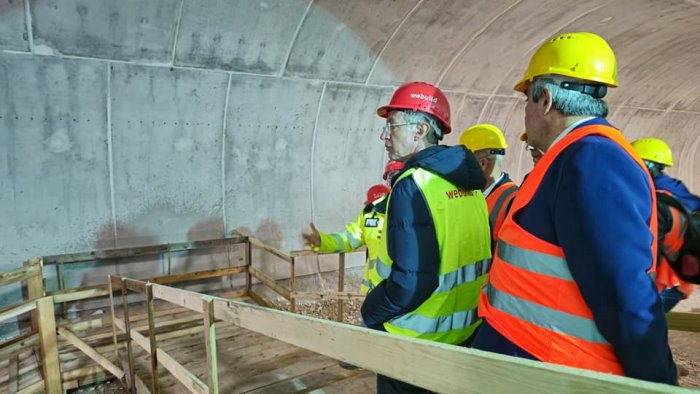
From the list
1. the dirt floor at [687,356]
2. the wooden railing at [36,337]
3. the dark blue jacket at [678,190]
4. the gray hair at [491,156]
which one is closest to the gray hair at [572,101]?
the dark blue jacket at [678,190]

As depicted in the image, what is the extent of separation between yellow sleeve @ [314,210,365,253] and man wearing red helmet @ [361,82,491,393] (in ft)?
4.89

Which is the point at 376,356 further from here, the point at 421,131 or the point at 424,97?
the point at 424,97

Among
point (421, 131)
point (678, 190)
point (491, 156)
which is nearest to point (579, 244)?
point (421, 131)

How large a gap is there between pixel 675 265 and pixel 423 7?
4809 millimetres

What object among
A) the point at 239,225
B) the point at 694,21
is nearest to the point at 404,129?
the point at 239,225

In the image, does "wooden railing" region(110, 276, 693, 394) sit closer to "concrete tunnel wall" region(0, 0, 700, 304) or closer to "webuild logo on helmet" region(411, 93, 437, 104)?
"webuild logo on helmet" region(411, 93, 437, 104)

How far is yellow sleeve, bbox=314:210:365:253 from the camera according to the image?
346 cm

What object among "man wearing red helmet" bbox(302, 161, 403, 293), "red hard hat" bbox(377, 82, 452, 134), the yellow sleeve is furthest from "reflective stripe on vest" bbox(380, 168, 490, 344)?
the yellow sleeve

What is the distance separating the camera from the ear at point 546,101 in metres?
1.40

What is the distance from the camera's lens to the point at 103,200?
4914mm

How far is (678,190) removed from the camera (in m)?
2.85

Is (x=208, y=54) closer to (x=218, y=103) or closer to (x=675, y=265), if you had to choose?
(x=218, y=103)

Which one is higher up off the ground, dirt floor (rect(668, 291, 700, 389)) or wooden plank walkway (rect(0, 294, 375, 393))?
wooden plank walkway (rect(0, 294, 375, 393))

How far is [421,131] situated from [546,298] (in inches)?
44.4
